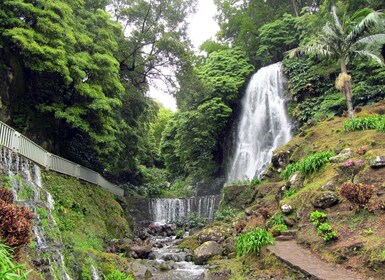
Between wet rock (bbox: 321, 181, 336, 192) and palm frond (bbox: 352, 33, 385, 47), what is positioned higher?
palm frond (bbox: 352, 33, 385, 47)

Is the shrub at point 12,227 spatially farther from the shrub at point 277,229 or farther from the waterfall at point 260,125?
the waterfall at point 260,125

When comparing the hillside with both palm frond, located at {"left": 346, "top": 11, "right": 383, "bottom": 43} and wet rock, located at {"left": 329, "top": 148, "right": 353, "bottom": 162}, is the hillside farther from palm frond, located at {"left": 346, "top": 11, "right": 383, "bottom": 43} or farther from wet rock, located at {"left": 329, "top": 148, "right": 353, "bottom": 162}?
palm frond, located at {"left": 346, "top": 11, "right": 383, "bottom": 43}

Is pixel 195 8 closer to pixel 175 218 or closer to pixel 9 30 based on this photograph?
pixel 9 30

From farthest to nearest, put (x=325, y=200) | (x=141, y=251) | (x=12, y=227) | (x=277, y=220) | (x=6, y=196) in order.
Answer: (x=141, y=251) → (x=277, y=220) → (x=325, y=200) → (x=6, y=196) → (x=12, y=227)

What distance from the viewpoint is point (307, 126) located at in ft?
61.1

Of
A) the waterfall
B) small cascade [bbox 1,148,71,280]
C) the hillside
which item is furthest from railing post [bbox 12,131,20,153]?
the waterfall

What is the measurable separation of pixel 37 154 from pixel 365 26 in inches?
596

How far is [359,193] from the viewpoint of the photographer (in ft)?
28.8

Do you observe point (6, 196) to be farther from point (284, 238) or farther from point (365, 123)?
point (365, 123)

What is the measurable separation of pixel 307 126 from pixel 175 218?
37.2ft

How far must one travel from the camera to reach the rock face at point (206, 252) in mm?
12172

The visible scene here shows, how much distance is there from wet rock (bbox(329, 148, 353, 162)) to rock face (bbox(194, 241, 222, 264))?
564 centimetres

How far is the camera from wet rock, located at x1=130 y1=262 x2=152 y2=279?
10.3 metres

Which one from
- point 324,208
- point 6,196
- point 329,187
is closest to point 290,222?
point 324,208
